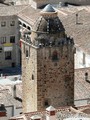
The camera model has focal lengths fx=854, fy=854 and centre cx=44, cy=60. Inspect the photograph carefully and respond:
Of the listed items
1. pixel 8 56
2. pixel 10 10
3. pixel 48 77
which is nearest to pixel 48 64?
pixel 48 77

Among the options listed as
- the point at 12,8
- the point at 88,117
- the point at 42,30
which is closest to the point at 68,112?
the point at 88,117

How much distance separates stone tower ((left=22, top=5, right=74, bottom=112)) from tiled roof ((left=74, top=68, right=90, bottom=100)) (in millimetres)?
7118

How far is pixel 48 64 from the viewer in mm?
66000

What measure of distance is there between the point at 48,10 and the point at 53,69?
4587 millimetres

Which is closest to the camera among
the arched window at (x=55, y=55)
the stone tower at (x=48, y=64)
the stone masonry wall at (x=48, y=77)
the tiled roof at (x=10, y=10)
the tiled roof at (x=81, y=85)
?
the stone tower at (x=48, y=64)

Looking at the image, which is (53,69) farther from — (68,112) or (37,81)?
(68,112)

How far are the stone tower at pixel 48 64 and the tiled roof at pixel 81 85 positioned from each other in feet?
23.4

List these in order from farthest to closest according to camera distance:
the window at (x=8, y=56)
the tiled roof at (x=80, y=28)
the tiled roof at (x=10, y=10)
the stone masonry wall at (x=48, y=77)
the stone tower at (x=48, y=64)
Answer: the window at (x=8, y=56) → the tiled roof at (x=10, y=10) → the tiled roof at (x=80, y=28) → the stone masonry wall at (x=48, y=77) → the stone tower at (x=48, y=64)

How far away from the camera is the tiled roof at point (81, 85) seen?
74994 mm

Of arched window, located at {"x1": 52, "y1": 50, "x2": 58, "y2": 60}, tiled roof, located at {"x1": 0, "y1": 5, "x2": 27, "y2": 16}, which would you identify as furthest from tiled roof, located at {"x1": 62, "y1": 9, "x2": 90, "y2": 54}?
arched window, located at {"x1": 52, "y1": 50, "x2": 58, "y2": 60}

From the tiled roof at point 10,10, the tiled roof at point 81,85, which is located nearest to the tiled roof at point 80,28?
the tiled roof at point 81,85

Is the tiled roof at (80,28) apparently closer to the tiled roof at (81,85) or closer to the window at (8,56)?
the tiled roof at (81,85)

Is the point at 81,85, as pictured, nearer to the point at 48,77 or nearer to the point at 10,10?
the point at 48,77

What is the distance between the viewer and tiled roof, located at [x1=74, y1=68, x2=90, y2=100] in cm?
7499
